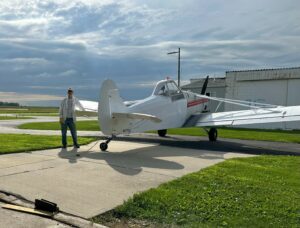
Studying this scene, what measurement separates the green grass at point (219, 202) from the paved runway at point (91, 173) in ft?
1.37

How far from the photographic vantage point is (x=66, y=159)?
9.30 metres

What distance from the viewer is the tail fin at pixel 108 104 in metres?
10.5

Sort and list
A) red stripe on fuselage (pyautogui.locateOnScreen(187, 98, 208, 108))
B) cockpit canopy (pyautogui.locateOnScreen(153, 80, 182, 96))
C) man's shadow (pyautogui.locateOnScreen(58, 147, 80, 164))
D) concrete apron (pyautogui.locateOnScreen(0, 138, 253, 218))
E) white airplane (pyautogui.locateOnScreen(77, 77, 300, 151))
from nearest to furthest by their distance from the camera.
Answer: concrete apron (pyautogui.locateOnScreen(0, 138, 253, 218)) < man's shadow (pyautogui.locateOnScreen(58, 147, 80, 164)) < white airplane (pyautogui.locateOnScreen(77, 77, 300, 151)) < cockpit canopy (pyautogui.locateOnScreen(153, 80, 182, 96)) < red stripe on fuselage (pyautogui.locateOnScreen(187, 98, 208, 108))

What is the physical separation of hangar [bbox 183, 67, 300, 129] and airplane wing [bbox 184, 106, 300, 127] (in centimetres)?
1399

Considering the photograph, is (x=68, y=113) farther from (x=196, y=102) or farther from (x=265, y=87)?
(x=265, y=87)

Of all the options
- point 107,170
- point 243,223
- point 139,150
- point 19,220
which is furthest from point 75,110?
point 243,223

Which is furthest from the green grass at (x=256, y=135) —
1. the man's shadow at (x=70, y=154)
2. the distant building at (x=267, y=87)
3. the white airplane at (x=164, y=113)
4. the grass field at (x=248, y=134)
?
the man's shadow at (x=70, y=154)

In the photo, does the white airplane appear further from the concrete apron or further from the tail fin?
the concrete apron

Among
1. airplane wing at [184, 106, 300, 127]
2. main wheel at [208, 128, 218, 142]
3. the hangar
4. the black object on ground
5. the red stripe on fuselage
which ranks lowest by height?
the black object on ground

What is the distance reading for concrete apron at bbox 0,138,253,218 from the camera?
5.65m

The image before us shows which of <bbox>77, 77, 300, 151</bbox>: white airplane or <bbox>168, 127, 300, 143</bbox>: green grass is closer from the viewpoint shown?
<bbox>77, 77, 300, 151</bbox>: white airplane


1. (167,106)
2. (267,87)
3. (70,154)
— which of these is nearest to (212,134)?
(167,106)

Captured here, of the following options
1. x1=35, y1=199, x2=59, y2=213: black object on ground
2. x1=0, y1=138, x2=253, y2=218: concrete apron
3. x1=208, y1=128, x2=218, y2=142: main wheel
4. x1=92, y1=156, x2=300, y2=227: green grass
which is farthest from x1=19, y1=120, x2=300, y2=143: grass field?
x1=35, y1=199, x2=59, y2=213: black object on ground

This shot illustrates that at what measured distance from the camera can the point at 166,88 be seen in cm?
1458
